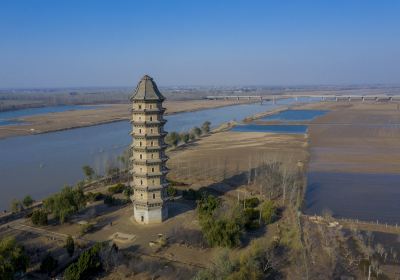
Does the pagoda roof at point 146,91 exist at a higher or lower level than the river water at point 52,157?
higher

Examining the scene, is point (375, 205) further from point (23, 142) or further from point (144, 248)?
point (23, 142)

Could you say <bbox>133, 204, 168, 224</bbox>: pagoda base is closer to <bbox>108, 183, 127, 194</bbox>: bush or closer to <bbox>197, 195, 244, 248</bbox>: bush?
<bbox>197, 195, 244, 248</bbox>: bush

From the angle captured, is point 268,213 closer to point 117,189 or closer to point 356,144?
point 117,189

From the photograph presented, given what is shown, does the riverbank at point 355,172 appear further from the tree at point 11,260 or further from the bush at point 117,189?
the tree at point 11,260

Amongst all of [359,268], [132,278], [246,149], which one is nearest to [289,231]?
[359,268]

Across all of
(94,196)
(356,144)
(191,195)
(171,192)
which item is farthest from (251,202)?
(356,144)

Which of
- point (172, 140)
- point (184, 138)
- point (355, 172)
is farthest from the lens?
point (184, 138)

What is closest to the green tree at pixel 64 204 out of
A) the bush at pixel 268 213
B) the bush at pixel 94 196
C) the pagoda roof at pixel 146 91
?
the bush at pixel 94 196
